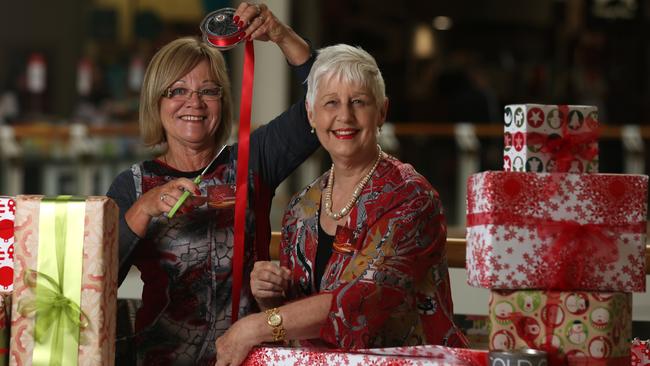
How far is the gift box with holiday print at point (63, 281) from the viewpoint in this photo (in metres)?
1.82

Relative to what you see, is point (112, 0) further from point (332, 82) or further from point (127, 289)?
point (332, 82)

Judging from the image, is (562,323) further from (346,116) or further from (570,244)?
(346,116)

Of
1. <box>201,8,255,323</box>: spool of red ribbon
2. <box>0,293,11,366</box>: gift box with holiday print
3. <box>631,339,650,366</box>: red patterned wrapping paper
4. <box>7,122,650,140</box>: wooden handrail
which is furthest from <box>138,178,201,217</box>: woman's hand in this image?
<box>7,122,650,140</box>: wooden handrail

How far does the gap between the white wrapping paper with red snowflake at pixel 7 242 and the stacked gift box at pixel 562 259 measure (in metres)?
0.82

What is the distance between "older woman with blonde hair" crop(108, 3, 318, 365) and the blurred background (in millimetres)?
4622

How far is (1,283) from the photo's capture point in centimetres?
206

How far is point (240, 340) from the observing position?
1.97 meters

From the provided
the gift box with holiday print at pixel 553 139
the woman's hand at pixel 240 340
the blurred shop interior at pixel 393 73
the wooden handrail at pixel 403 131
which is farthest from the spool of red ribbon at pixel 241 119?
the wooden handrail at pixel 403 131

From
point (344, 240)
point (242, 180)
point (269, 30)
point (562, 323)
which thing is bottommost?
point (562, 323)

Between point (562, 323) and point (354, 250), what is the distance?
1.50ft

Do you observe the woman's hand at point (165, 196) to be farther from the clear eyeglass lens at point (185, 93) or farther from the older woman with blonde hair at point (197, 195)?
the clear eyeglass lens at point (185, 93)

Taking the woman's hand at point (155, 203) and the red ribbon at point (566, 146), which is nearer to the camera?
the red ribbon at point (566, 146)

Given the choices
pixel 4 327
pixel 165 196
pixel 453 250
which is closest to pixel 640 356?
pixel 453 250

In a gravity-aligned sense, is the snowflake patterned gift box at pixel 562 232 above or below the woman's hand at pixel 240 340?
above
